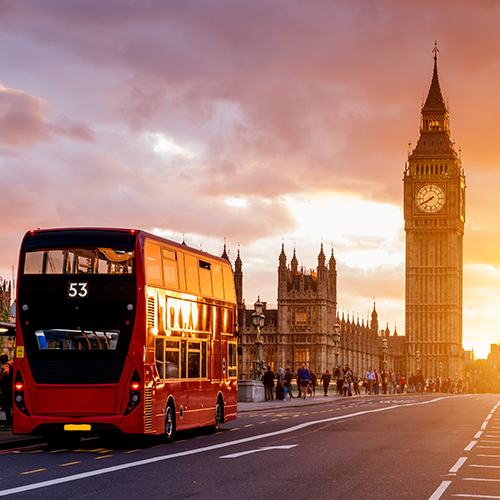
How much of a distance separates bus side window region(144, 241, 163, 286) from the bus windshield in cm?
39

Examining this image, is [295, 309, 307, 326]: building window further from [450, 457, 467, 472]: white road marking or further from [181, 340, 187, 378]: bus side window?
[450, 457, 467, 472]: white road marking

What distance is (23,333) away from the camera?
1717 centimetres

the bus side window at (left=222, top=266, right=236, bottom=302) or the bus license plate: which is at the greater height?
the bus side window at (left=222, top=266, right=236, bottom=302)

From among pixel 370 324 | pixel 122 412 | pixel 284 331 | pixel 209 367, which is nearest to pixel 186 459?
pixel 122 412

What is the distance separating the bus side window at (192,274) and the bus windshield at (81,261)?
8.82 feet

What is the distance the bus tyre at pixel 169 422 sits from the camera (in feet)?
61.5

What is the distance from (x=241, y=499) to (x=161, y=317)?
25.0 ft

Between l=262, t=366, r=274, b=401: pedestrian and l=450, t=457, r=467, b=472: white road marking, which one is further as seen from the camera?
l=262, t=366, r=274, b=401: pedestrian

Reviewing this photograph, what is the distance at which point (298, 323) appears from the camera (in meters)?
110

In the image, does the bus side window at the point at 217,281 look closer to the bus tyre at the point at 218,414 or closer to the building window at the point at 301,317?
the bus tyre at the point at 218,414

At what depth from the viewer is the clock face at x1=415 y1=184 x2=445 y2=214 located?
13462 cm

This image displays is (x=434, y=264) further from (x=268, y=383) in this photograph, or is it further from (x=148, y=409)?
(x=148, y=409)

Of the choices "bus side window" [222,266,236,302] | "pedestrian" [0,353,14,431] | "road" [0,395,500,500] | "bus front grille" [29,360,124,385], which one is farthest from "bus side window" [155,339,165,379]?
"bus side window" [222,266,236,302]

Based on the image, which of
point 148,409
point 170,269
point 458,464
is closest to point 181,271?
point 170,269
